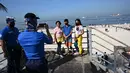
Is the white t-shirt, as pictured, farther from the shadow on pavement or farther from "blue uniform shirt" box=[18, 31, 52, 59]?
"blue uniform shirt" box=[18, 31, 52, 59]

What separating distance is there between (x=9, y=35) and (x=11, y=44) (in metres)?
0.23

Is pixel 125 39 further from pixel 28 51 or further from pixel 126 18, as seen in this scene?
pixel 126 18

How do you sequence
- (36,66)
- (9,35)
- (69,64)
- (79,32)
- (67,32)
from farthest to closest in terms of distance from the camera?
(67,32), (79,32), (69,64), (9,35), (36,66)

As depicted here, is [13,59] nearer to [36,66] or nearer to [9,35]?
[9,35]

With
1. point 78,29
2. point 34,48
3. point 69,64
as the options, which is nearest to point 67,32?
point 78,29

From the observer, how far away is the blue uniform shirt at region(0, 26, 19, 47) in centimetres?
641

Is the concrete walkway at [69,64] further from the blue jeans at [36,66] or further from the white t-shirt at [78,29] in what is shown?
the blue jeans at [36,66]

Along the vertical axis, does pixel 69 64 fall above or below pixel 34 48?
below

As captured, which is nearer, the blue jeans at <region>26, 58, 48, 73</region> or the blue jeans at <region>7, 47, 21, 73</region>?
the blue jeans at <region>26, 58, 48, 73</region>

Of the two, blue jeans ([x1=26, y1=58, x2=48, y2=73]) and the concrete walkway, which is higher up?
blue jeans ([x1=26, y1=58, x2=48, y2=73])

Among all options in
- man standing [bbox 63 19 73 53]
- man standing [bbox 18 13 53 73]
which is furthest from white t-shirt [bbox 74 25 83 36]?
man standing [bbox 18 13 53 73]

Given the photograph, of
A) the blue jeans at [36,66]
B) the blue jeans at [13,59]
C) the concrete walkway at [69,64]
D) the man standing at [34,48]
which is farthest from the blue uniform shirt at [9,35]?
the blue jeans at [36,66]

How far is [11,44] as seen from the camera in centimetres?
656

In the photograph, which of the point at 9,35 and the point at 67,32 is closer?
the point at 9,35
